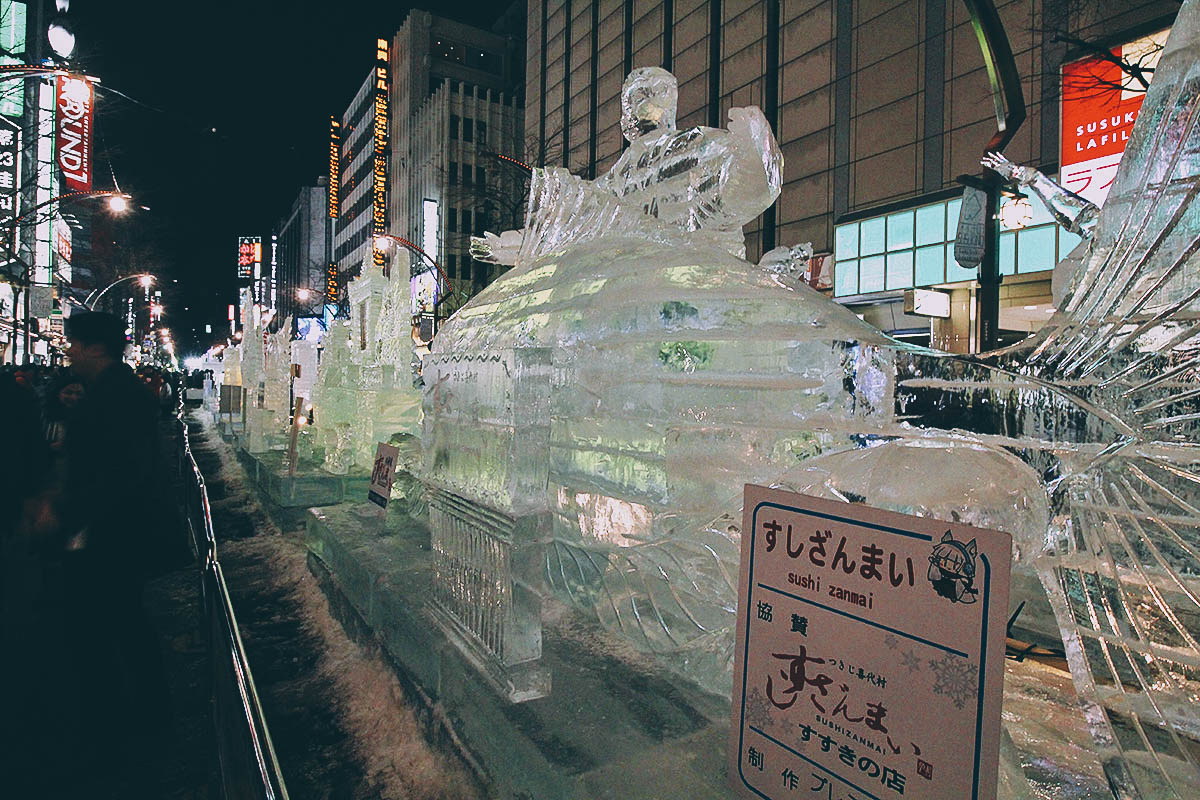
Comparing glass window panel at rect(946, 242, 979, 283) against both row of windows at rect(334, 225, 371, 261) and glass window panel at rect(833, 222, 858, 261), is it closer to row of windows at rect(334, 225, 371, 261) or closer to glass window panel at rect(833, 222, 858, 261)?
glass window panel at rect(833, 222, 858, 261)

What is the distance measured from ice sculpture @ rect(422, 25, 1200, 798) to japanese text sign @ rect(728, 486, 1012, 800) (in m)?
0.35

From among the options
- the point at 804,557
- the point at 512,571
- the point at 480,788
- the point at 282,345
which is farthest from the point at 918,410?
the point at 282,345

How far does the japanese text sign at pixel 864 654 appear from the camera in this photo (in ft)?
3.35

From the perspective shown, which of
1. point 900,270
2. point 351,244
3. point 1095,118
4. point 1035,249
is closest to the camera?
point 1095,118

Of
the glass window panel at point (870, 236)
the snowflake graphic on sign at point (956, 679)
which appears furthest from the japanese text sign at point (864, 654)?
the glass window panel at point (870, 236)

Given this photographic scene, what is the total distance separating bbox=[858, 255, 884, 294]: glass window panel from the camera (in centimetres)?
1425

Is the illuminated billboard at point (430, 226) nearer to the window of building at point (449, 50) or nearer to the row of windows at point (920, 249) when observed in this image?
the window of building at point (449, 50)

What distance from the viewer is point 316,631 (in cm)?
352

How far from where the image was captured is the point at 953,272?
Result: 12.7 m

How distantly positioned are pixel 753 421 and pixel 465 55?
1994 inches

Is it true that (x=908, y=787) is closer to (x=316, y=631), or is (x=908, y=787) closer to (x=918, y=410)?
(x=918, y=410)

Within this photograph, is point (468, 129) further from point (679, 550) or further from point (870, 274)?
point (679, 550)

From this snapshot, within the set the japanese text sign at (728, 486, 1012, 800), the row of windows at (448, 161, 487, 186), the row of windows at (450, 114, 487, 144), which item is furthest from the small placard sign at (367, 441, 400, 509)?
the row of windows at (450, 114, 487, 144)

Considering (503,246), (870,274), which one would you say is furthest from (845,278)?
(503,246)
